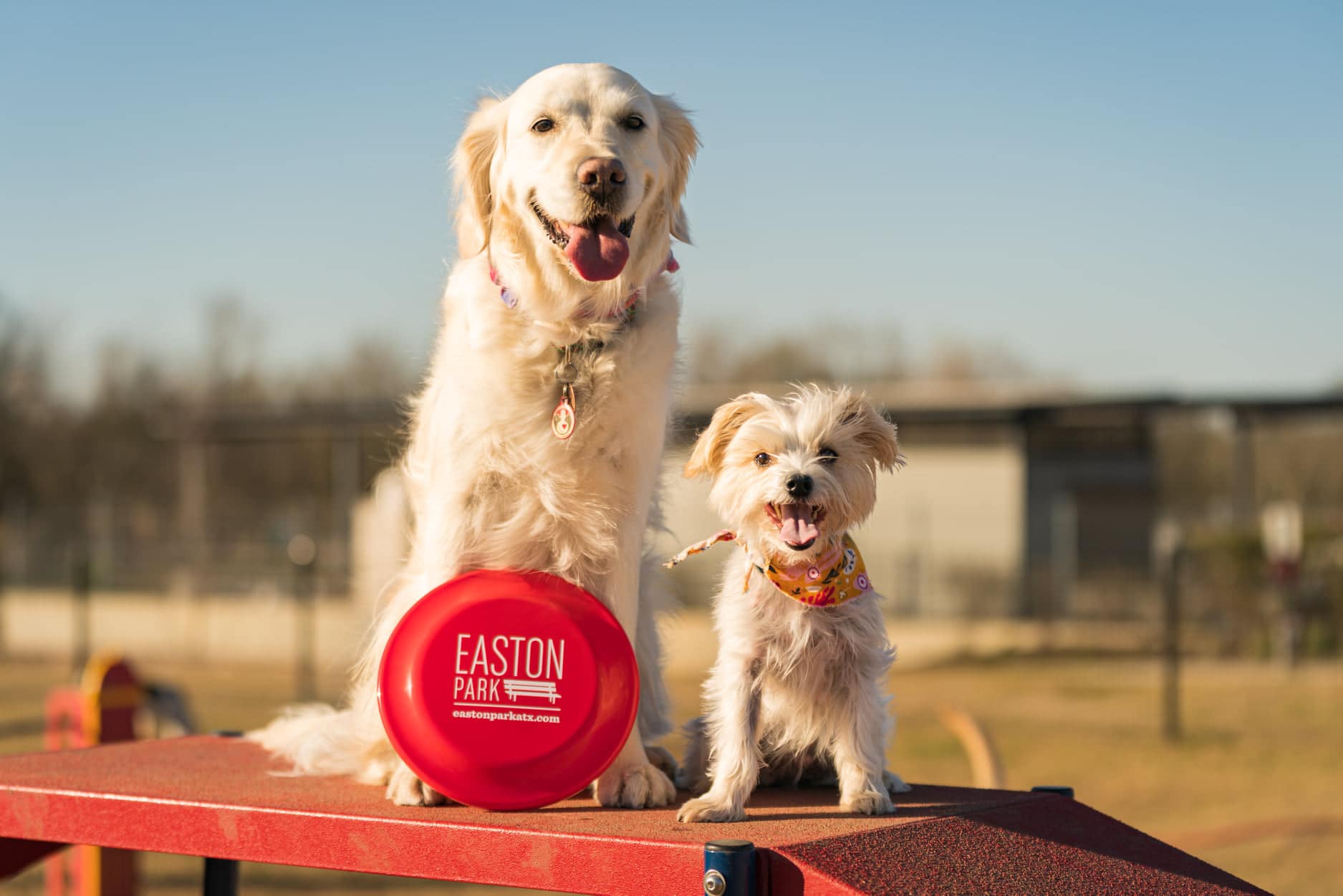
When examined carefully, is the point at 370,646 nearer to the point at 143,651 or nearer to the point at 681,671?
the point at 681,671

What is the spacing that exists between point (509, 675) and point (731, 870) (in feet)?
3.20

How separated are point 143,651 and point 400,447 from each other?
26.8 metres

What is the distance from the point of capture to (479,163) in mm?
3799

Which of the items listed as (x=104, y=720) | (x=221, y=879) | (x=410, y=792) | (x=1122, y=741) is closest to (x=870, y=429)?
(x=410, y=792)

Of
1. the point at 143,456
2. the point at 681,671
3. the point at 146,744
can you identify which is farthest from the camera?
the point at 143,456

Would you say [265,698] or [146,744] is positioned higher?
[146,744]

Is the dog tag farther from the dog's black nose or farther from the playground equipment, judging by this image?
the playground equipment

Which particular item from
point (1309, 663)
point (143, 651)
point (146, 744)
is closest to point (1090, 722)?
point (1309, 663)

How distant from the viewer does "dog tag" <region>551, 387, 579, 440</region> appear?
370 centimetres

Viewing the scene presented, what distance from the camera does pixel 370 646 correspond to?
14.3 ft

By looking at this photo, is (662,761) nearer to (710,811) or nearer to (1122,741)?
(710,811)

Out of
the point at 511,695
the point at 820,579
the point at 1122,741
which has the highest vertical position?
the point at 820,579

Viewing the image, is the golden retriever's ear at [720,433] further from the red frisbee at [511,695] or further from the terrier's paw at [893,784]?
the terrier's paw at [893,784]

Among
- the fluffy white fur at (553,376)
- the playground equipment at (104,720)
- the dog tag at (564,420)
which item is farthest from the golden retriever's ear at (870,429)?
the playground equipment at (104,720)
